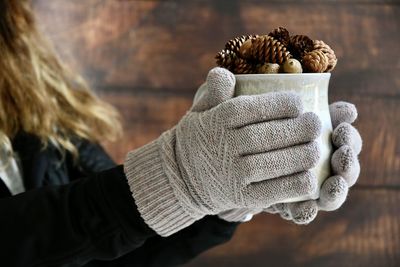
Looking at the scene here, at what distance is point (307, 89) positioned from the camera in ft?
1.38

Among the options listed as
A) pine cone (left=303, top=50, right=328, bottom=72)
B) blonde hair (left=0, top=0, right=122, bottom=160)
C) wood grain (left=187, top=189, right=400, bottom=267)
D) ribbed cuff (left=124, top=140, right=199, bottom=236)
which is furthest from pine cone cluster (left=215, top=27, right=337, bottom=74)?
wood grain (left=187, top=189, right=400, bottom=267)

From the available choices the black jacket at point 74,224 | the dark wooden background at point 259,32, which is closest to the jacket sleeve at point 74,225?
the black jacket at point 74,224

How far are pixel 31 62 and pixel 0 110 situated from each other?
0.09 m

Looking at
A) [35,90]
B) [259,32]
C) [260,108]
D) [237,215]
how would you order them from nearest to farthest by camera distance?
1. [260,108]
2. [237,215]
3. [35,90]
4. [259,32]

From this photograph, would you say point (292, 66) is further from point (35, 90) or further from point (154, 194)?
point (35, 90)

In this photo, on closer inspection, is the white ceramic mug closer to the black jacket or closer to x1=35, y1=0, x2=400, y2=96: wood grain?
the black jacket

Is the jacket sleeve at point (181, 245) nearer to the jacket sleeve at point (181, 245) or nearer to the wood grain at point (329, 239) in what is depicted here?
the jacket sleeve at point (181, 245)

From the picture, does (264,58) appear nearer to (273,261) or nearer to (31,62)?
(31,62)

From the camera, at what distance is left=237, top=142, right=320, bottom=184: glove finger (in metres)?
0.40

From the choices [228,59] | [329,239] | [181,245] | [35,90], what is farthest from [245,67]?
[329,239]

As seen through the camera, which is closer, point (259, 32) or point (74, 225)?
point (74, 225)

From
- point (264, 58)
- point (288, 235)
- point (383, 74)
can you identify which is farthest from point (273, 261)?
point (264, 58)

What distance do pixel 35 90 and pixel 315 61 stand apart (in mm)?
519

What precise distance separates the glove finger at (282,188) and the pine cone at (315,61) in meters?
0.08
